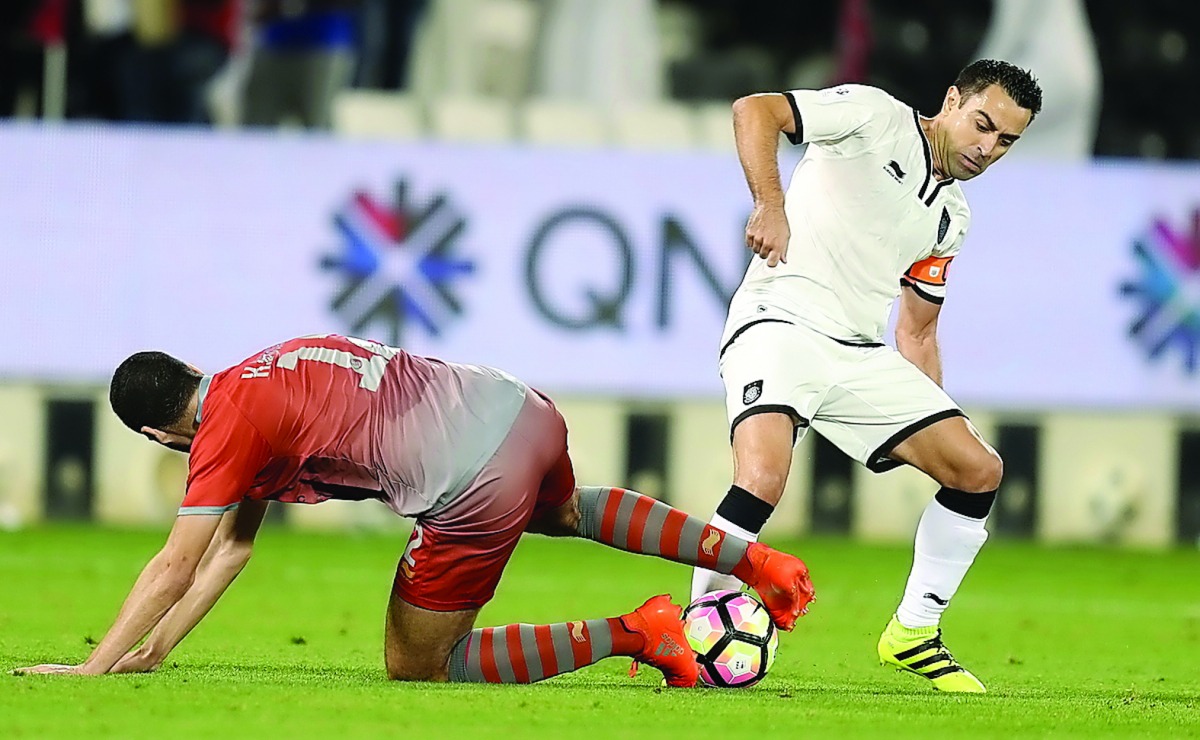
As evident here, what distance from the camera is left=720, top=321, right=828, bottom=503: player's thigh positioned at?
5988 mm

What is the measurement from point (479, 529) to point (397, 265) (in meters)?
5.88

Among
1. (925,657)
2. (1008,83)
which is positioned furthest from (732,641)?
(1008,83)

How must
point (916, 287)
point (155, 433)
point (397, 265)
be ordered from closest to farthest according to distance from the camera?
point (155, 433), point (916, 287), point (397, 265)

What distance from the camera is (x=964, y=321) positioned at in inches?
457

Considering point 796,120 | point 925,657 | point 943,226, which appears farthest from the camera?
point 943,226

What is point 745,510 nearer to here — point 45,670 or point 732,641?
point 732,641

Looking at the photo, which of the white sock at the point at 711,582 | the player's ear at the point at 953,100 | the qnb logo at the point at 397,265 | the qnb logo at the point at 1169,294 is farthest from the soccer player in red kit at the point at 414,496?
the qnb logo at the point at 1169,294

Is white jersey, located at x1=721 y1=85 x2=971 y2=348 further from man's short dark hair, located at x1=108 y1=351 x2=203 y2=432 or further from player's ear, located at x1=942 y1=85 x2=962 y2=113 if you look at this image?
man's short dark hair, located at x1=108 y1=351 x2=203 y2=432

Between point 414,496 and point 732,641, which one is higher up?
point 414,496

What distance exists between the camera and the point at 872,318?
636 cm

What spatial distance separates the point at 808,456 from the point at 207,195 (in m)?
3.70

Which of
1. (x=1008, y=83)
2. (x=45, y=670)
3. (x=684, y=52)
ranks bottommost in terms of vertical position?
(x=45, y=670)

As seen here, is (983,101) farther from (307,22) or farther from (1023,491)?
(307,22)

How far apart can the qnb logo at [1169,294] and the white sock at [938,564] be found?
569 centimetres
